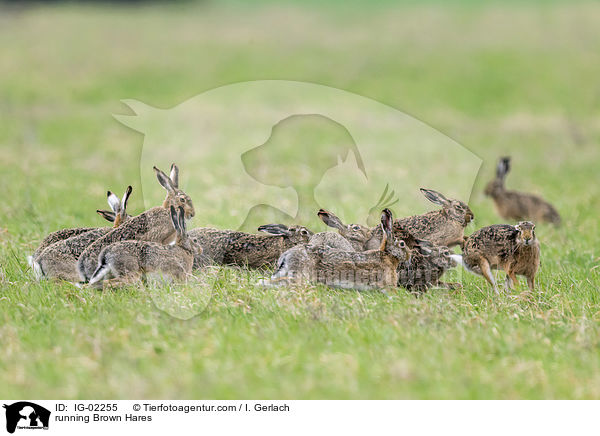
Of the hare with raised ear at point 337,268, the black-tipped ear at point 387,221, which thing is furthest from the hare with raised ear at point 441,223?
the hare with raised ear at point 337,268

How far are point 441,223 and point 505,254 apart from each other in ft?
3.03

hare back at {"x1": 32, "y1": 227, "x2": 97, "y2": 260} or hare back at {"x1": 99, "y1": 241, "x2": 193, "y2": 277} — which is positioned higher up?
hare back at {"x1": 32, "y1": 227, "x2": 97, "y2": 260}

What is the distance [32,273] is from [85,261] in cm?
74

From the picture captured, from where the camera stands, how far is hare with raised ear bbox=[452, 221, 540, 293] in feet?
24.7

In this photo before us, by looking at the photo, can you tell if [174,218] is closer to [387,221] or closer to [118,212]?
[118,212]

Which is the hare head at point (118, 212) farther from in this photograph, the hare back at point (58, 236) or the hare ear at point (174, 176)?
the hare ear at point (174, 176)

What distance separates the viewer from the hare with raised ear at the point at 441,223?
27.0ft

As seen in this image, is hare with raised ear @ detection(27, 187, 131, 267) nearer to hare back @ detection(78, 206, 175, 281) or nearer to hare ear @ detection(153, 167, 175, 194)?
hare back @ detection(78, 206, 175, 281)

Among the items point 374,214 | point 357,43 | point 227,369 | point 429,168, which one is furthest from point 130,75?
point 227,369

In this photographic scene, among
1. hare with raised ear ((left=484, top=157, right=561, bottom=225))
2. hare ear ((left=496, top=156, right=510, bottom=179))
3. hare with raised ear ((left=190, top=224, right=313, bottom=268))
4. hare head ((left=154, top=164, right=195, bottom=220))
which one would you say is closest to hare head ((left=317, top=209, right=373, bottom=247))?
hare with raised ear ((left=190, top=224, right=313, bottom=268))

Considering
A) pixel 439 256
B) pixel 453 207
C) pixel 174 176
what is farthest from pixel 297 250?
pixel 453 207

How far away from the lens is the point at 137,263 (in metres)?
7.06

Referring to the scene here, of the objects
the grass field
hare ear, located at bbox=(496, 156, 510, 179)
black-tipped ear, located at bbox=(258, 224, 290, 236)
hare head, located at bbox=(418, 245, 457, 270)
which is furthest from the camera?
hare ear, located at bbox=(496, 156, 510, 179)
